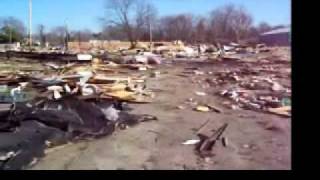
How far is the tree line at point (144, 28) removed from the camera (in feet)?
8.98

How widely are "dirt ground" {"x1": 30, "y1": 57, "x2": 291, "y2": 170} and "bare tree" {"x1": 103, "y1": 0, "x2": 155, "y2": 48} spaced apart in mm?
385

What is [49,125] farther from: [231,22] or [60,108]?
[231,22]

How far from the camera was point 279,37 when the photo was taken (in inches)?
105

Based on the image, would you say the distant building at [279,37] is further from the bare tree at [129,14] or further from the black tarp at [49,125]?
the black tarp at [49,125]

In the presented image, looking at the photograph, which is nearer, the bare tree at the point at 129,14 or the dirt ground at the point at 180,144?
the dirt ground at the point at 180,144

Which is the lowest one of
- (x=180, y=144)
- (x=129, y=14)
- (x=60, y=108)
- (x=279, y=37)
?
(x=180, y=144)

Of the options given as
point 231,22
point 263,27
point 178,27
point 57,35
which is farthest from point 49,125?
point 263,27

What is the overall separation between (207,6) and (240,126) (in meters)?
0.65

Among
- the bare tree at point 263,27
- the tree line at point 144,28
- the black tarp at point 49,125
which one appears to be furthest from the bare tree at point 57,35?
the bare tree at point 263,27

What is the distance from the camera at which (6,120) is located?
278cm

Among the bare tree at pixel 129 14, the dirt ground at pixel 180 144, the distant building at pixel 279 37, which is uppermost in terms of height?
the bare tree at pixel 129 14

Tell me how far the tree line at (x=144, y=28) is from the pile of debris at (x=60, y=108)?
0.18 meters

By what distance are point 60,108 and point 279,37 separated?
3.95 feet

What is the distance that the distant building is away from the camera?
2.64 metres
